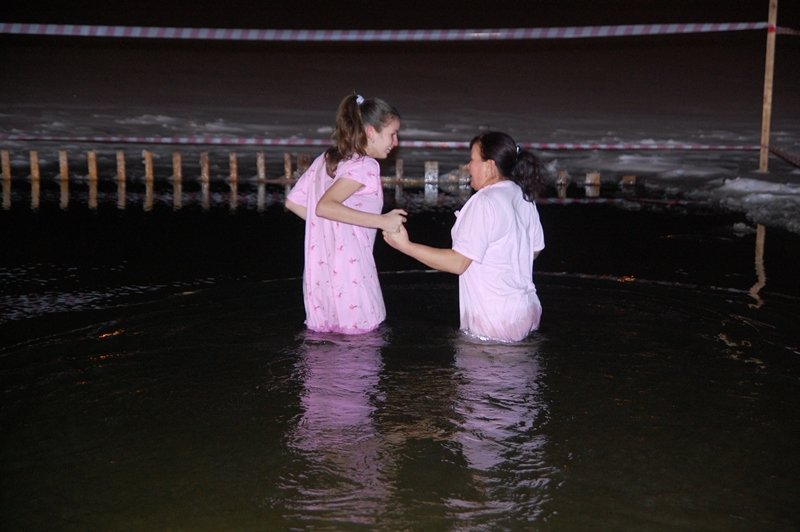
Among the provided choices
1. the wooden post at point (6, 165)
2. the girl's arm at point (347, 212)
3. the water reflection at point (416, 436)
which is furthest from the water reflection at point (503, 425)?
the wooden post at point (6, 165)

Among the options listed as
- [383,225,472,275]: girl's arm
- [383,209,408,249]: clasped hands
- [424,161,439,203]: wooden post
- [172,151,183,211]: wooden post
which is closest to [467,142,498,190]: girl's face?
Result: [383,225,472,275]: girl's arm

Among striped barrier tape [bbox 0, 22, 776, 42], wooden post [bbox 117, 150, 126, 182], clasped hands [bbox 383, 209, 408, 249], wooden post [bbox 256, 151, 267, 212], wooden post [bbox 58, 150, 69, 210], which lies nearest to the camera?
clasped hands [bbox 383, 209, 408, 249]

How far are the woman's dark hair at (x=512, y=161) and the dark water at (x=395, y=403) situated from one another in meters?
0.93

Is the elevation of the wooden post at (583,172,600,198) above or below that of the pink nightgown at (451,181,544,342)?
above

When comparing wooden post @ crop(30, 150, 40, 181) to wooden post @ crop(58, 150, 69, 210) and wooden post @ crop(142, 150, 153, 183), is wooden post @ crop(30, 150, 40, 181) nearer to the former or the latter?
wooden post @ crop(58, 150, 69, 210)

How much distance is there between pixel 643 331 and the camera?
589 cm

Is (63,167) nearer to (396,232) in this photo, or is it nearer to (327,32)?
(327,32)

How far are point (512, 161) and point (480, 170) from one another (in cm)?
18

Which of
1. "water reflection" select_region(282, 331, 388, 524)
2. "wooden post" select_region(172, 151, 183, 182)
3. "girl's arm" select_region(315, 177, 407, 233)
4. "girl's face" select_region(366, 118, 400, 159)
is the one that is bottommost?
"water reflection" select_region(282, 331, 388, 524)

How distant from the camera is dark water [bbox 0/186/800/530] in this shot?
139 inches

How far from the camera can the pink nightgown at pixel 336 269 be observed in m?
5.71

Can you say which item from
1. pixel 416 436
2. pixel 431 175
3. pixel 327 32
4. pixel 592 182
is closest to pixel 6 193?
pixel 327 32

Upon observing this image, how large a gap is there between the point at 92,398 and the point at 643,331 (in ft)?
10.5

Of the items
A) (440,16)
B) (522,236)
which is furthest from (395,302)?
(440,16)
